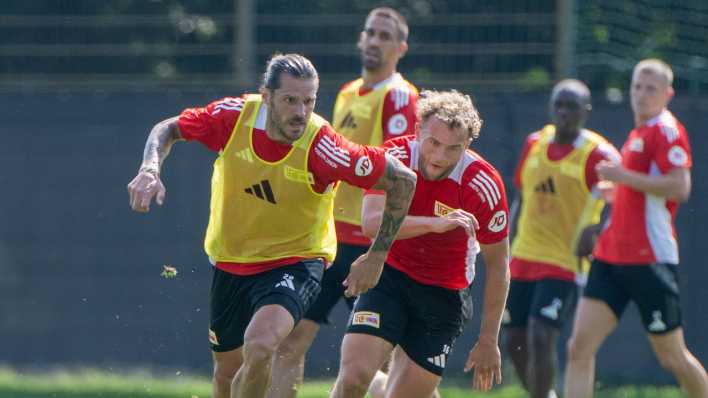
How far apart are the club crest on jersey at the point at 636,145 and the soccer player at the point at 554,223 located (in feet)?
1.91

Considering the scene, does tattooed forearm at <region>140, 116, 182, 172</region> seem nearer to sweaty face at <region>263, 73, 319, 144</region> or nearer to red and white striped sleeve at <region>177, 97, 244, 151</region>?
red and white striped sleeve at <region>177, 97, 244, 151</region>

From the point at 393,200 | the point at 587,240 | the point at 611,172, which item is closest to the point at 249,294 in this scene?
the point at 393,200

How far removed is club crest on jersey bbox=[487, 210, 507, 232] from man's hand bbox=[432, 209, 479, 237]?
0.16m

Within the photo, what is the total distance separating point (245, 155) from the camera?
6.88 metres

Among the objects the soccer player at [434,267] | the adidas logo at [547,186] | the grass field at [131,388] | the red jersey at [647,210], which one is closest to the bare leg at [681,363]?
the red jersey at [647,210]

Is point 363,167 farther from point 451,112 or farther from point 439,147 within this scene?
point 451,112

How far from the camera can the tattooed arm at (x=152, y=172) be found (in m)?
5.98

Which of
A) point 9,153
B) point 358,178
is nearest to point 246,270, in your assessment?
point 358,178

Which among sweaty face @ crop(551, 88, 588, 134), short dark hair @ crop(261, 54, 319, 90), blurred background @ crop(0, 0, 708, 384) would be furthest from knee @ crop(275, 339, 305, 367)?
blurred background @ crop(0, 0, 708, 384)

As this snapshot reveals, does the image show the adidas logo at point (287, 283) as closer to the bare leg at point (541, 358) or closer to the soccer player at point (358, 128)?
the soccer player at point (358, 128)

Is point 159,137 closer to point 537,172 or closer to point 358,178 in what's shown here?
point 358,178

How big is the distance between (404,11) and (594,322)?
14.5 ft

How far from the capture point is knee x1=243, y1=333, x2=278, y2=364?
6.41 m

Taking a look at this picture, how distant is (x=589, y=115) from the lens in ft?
37.6
